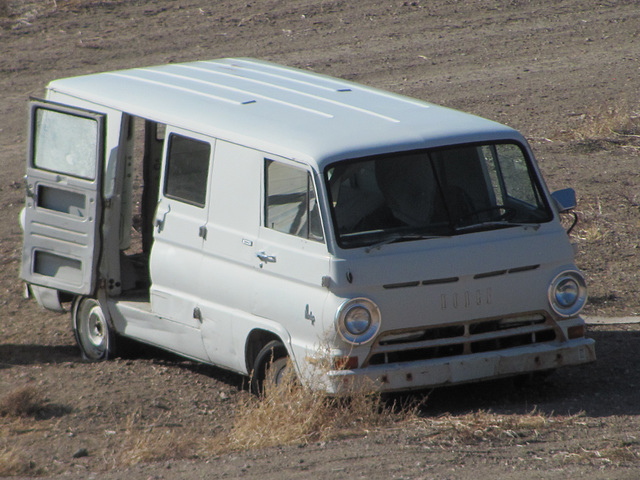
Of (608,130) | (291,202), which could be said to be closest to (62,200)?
(291,202)

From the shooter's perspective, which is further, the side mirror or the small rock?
the side mirror

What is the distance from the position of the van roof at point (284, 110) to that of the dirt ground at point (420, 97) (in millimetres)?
1793

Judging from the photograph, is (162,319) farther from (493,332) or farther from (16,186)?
(16,186)

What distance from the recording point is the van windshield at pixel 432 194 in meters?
6.45

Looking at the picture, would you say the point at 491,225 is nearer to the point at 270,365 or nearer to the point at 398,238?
the point at 398,238

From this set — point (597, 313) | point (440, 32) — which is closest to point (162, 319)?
point (597, 313)

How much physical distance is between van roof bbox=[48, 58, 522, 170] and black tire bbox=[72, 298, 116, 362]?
66.3 inches

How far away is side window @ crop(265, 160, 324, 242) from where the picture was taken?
644cm

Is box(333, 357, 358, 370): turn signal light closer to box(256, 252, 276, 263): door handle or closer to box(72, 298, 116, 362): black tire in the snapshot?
box(256, 252, 276, 263): door handle

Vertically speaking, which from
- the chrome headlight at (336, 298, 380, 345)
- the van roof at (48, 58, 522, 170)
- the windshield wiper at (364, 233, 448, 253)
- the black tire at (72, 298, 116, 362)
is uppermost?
the van roof at (48, 58, 522, 170)

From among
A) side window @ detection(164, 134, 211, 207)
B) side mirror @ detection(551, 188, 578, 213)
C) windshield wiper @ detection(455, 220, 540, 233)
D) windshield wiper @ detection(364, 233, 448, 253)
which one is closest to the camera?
windshield wiper @ detection(364, 233, 448, 253)

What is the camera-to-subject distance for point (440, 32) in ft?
64.2

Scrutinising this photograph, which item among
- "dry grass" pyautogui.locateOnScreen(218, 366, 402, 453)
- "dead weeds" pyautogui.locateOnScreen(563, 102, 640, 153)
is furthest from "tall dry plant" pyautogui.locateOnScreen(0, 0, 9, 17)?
"dry grass" pyautogui.locateOnScreen(218, 366, 402, 453)

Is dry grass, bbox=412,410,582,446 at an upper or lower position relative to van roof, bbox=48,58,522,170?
lower
